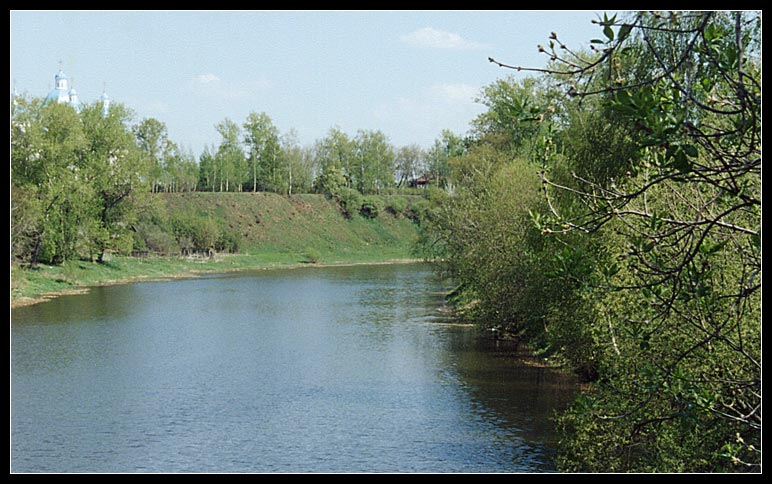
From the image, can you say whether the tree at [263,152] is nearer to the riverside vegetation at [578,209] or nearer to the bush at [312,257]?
the riverside vegetation at [578,209]

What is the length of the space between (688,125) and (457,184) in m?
26.9

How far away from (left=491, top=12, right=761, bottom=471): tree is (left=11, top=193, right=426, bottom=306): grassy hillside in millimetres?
32193

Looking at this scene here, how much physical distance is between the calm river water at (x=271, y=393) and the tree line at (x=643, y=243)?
1.16 meters

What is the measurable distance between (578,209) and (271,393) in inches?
266

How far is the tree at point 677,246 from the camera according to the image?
3.69 m

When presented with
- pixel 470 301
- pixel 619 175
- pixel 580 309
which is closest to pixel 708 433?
pixel 580 309

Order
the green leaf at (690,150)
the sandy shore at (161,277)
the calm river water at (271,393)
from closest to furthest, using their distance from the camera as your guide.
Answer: the green leaf at (690,150), the calm river water at (271,393), the sandy shore at (161,277)

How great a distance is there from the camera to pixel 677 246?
6461 mm

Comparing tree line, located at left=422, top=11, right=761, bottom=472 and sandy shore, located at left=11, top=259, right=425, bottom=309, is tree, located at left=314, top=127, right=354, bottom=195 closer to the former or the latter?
sandy shore, located at left=11, top=259, right=425, bottom=309

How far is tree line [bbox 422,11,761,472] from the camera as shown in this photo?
3812mm

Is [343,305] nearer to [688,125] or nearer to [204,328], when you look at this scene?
[204,328]

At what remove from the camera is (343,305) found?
30219 mm

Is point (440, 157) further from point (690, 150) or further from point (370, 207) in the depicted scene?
point (690, 150)

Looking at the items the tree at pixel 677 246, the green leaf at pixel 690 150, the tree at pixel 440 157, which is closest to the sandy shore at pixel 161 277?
the tree at pixel 440 157
